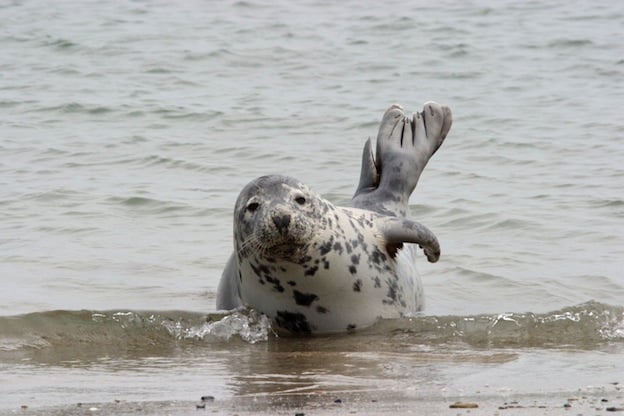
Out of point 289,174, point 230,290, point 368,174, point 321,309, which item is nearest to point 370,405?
point 321,309

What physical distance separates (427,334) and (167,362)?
52.5 inches

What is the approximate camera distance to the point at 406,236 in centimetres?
636

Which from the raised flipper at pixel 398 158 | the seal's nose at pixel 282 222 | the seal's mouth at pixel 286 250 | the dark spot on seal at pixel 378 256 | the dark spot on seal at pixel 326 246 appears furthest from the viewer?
the raised flipper at pixel 398 158

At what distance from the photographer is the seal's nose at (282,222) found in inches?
227

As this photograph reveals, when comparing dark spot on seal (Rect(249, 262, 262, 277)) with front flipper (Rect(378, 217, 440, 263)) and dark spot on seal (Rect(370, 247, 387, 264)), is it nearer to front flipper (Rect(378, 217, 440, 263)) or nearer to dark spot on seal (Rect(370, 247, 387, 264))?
dark spot on seal (Rect(370, 247, 387, 264))

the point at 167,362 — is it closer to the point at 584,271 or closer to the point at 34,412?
the point at 34,412

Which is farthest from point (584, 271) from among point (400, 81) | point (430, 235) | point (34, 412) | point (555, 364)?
point (400, 81)

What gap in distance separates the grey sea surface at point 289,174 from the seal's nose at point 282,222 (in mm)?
542

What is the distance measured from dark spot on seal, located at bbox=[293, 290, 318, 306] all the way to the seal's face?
0.22 meters

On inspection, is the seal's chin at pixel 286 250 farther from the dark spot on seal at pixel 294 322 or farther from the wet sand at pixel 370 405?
the wet sand at pixel 370 405

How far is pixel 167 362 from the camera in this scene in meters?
5.52

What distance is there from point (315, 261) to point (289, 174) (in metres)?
4.96

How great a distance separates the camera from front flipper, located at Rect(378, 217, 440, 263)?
6.30 meters

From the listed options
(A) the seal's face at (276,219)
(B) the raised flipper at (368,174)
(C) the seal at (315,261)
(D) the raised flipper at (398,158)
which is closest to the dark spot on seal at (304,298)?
(C) the seal at (315,261)
